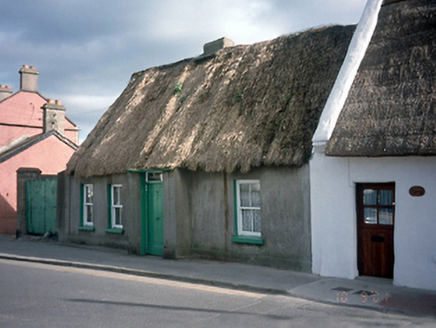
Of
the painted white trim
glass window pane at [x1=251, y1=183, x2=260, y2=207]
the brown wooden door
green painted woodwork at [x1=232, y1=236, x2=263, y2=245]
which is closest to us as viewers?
the brown wooden door

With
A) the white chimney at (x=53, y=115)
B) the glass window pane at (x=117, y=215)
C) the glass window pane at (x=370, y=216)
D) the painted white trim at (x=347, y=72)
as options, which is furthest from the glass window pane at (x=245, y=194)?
the white chimney at (x=53, y=115)

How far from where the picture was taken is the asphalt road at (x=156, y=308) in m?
7.28

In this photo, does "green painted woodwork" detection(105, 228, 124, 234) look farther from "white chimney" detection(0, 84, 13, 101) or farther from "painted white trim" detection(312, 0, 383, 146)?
"white chimney" detection(0, 84, 13, 101)

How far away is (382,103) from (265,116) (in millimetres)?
3510

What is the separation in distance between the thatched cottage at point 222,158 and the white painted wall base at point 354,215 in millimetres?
427

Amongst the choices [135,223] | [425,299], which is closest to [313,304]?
[425,299]

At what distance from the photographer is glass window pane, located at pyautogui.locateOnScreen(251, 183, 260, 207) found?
12469 mm

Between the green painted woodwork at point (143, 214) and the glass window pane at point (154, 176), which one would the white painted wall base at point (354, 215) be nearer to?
the glass window pane at point (154, 176)

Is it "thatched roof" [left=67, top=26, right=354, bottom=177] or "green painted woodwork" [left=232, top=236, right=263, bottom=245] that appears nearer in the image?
"thatched roof" [left=67, top=26, right=354, bottom=177]

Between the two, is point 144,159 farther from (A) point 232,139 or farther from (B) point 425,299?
(B) point 425,299

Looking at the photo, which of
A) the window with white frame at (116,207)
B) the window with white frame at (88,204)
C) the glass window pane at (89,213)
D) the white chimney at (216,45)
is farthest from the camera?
the glass window pane at (89,213)

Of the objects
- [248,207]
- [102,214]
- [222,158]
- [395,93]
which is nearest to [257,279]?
[248,207]

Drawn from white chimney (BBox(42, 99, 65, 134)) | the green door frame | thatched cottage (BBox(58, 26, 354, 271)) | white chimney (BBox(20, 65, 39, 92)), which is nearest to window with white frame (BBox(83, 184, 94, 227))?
thatched cottage (BBox(58, 26, 354, 271))

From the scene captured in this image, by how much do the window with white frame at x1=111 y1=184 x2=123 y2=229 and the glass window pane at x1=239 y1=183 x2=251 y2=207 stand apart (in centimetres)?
532
